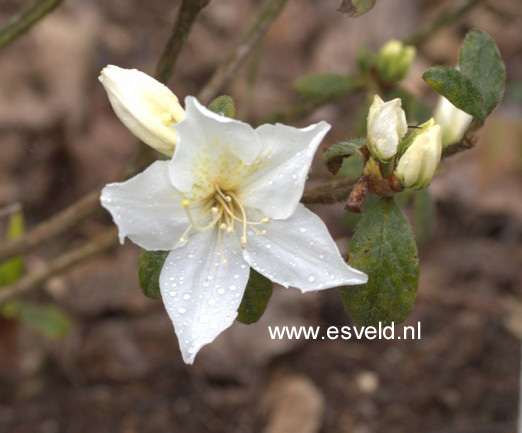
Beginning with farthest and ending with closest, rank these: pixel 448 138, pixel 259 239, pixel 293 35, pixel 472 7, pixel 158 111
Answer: pixel 293 35 → pixel 472 7 → pixel 448 138 → pixel 259 239 → pixel 158 111

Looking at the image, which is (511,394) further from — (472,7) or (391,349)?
(472,7)

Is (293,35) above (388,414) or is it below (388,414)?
above

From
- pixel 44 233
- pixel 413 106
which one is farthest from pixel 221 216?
pixel 413 106

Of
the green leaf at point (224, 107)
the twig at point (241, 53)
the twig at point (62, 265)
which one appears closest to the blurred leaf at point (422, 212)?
the twig at point (241, 53)

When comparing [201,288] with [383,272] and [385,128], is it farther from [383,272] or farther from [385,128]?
[385,128]

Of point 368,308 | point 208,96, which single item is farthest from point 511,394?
point 368,308

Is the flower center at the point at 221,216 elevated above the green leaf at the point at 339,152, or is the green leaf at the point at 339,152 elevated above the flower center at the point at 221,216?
the green leaf at the point at 339,152

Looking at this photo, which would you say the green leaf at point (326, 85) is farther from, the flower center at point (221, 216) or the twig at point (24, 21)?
the flower center at point (221, 216)

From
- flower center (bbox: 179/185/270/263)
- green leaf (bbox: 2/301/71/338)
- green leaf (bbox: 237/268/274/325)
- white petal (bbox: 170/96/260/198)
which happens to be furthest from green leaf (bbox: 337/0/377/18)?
green leaf (bbox: 2/301/71/338)
